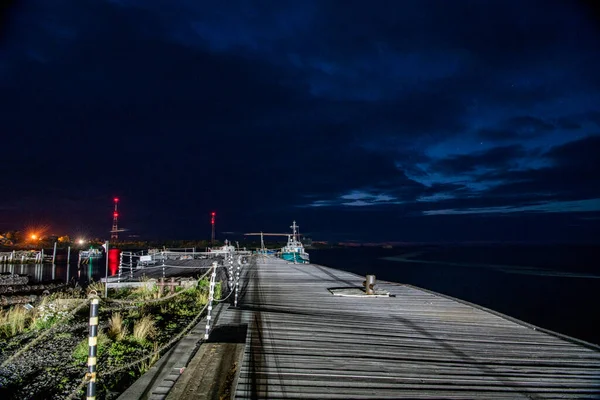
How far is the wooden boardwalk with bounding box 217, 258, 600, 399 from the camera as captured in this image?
14.0 ft

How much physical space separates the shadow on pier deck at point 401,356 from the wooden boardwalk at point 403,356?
0.5 inches

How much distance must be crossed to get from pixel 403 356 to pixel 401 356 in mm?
31

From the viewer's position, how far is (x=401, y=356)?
535cm

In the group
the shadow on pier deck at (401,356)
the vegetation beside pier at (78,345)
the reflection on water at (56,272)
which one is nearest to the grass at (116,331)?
the vegetation beside pier at (78,345)

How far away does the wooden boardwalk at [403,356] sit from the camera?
4254 mm

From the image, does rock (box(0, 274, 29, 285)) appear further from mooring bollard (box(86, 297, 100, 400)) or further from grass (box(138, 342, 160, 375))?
mooring bollard (box(86, 297, 100, 400))

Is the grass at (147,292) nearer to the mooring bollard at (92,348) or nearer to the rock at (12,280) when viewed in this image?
the mooring bollard at (92,348)

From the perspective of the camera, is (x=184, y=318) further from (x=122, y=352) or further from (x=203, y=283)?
(x=203, y=283)

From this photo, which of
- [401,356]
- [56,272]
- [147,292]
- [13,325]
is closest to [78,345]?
[13,325]

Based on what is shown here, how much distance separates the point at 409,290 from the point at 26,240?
16399 cm

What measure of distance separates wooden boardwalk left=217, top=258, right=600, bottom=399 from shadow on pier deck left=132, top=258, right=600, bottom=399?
1cm

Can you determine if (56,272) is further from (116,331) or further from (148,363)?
(148,363)

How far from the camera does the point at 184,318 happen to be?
10156 mm

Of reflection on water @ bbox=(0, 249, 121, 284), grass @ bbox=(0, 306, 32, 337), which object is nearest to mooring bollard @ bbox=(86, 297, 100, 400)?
grass @ bbox=(0, 306, 32, 337)
